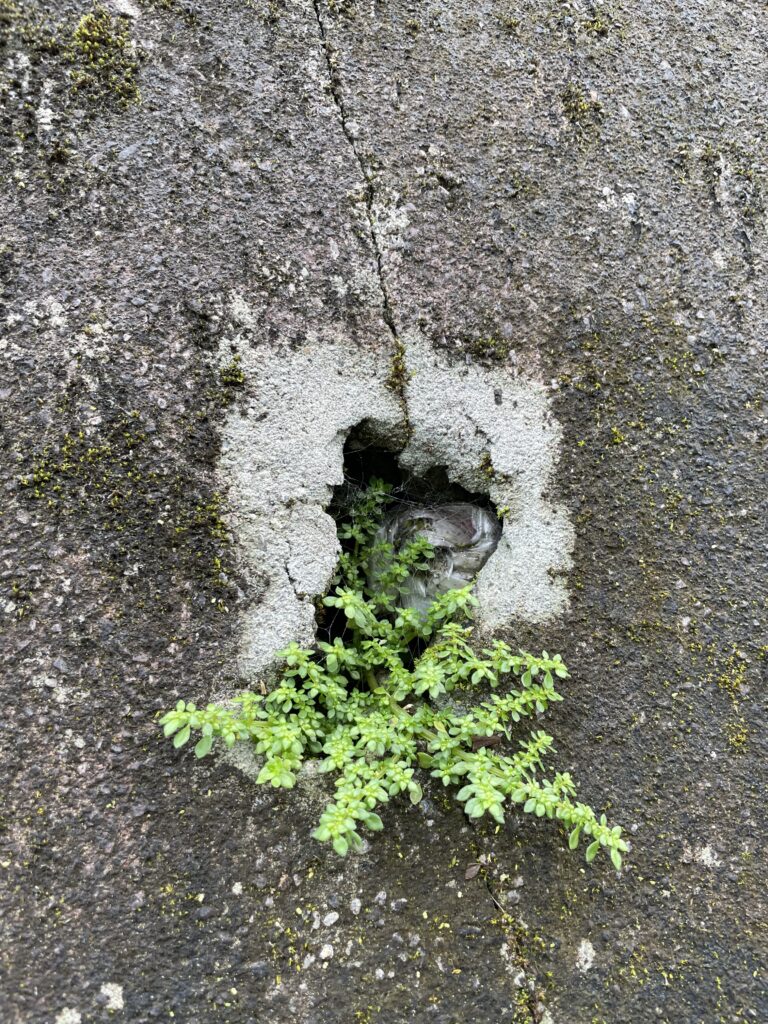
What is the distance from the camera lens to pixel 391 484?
1922 millimetres

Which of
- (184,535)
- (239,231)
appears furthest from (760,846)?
(239,231)

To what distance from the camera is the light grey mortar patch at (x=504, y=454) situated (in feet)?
5.73

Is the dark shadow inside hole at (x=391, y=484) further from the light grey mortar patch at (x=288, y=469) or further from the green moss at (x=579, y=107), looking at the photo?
the green moss at (x=579, y=107)

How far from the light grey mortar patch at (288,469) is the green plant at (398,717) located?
Result: 0.09 m

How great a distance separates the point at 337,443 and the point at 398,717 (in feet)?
2.09

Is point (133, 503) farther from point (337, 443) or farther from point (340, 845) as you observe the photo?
point (340, 845)

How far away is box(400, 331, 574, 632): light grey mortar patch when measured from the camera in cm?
175

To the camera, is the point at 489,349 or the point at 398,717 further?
the point at 489,349

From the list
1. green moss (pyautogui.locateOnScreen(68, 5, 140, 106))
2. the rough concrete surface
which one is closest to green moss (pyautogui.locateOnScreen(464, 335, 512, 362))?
the rough concrete surface

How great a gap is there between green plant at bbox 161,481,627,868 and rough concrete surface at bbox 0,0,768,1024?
4.6 inches

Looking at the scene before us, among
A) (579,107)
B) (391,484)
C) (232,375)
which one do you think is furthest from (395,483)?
(579,107)

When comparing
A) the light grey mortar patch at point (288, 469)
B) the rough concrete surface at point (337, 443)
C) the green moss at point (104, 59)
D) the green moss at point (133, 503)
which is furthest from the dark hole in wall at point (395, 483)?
the green moss at point (104, 59)

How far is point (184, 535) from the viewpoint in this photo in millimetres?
1582

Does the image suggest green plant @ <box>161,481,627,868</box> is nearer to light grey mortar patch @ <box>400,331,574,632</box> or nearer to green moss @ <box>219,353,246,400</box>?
light grey mortar patch @ <box>400,331,574,632</box>
